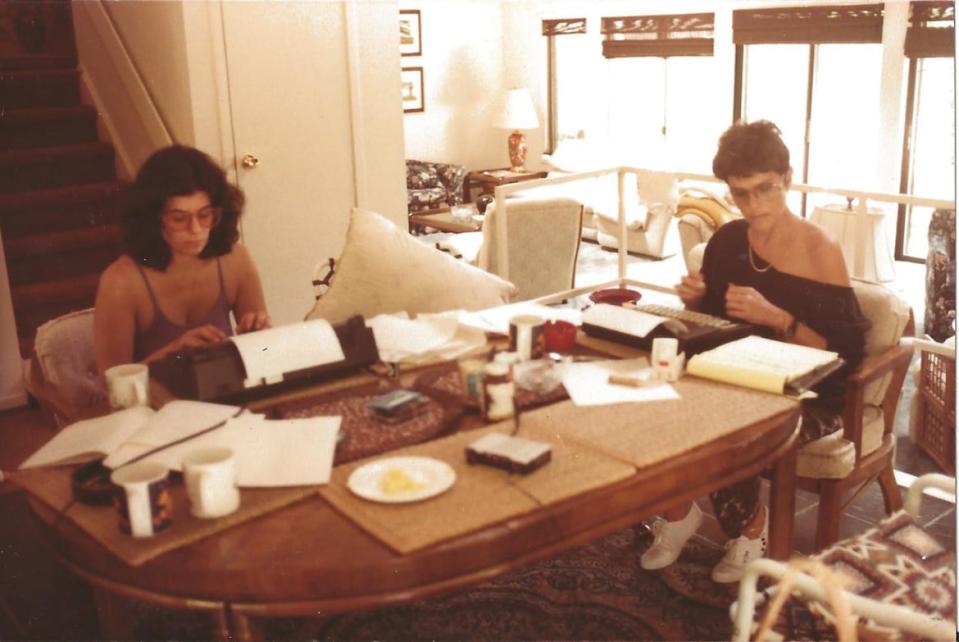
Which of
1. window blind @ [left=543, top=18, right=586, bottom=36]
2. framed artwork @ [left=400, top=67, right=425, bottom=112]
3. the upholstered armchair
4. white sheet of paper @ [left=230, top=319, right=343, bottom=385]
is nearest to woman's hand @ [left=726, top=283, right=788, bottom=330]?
white sheet of paper @ [left=230, top=319, right=343, bottom=385]

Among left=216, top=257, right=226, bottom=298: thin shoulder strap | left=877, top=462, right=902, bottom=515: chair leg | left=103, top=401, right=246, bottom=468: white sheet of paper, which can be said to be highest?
left=216, top=257, right=226, bottom=298: thin shoulder strap

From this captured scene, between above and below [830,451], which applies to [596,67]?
above

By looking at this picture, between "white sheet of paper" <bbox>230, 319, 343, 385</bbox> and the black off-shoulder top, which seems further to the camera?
the black off-shoulder top

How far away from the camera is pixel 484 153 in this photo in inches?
396

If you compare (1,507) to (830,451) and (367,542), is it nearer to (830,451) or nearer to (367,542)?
(367,542)

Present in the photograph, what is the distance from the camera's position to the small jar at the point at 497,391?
1863mm

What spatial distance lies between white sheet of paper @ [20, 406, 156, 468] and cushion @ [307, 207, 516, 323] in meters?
1.00

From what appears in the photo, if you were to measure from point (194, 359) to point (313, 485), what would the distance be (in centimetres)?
50

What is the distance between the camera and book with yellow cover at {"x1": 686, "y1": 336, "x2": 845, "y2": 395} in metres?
1.98

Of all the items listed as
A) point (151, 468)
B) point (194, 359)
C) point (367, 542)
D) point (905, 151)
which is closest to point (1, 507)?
point (194, 359)

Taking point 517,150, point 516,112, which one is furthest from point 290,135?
point 517,150

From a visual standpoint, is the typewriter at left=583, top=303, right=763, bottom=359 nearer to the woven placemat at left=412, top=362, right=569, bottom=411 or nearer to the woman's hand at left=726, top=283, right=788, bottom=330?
the woman's hand at left=726, top=283, right=788, bottom=330

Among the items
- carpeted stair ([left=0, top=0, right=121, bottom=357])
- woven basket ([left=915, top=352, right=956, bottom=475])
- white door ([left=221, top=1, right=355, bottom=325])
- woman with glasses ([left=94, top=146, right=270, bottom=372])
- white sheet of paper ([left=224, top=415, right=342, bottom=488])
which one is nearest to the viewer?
white sheet of paper ([left=224, top=415, right=342, bottom=488])

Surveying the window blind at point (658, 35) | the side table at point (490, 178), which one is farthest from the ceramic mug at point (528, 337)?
the side table at point (490, 178)
